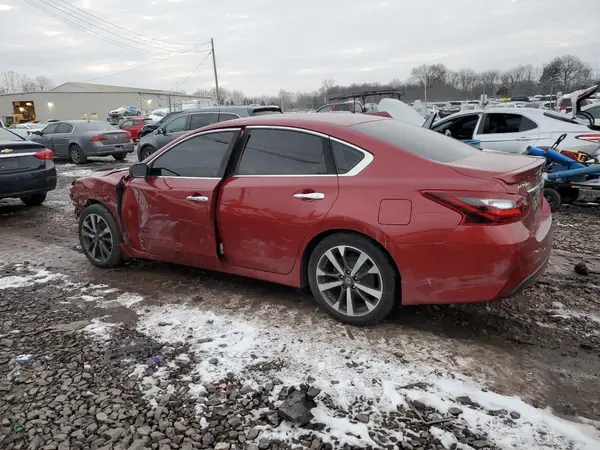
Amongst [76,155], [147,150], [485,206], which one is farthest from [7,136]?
[485,206]

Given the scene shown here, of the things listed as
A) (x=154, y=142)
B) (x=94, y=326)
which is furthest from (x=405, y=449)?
(x=154, y=142)

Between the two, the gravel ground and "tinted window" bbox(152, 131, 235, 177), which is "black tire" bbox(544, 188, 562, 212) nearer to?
the gravel ground

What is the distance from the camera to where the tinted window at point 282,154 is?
3525 mm

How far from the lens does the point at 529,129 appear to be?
786cm

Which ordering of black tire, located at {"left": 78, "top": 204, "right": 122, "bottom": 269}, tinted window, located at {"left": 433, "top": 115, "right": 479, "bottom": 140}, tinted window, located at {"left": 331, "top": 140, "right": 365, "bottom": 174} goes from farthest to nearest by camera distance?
tinted window, located at {"left": 433, "top": 115, "right": 479, "bottom": 140} → black tire, located at {"left": 78, "top": 204, "right": 122, "bottom": 269} → tinted window, located at {"left": 331, "top": 140, "right": 365, "bottom": 174}

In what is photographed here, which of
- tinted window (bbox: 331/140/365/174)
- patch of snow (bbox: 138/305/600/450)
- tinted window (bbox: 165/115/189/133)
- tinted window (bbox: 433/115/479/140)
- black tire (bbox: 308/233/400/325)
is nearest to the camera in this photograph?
patch of snow (bbox: 138/305/600/450)

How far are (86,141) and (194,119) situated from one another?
4597 mm

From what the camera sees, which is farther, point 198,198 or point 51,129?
point 51,129

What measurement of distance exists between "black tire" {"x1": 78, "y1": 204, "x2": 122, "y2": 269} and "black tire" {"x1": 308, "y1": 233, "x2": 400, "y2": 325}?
92.3 inches

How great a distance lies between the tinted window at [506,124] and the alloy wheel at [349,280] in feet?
19.9

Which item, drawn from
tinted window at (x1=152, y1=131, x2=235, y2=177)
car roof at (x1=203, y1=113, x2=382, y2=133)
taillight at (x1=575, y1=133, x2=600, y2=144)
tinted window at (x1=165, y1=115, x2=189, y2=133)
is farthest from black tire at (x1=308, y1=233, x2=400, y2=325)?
tinted window at (x1=165, y1=115, x2=189, y2=133)

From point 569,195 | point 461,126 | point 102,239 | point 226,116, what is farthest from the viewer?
point 226,116

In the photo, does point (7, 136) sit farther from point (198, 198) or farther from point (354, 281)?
point (354, 281)

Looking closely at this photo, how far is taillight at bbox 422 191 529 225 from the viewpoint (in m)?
2.88
